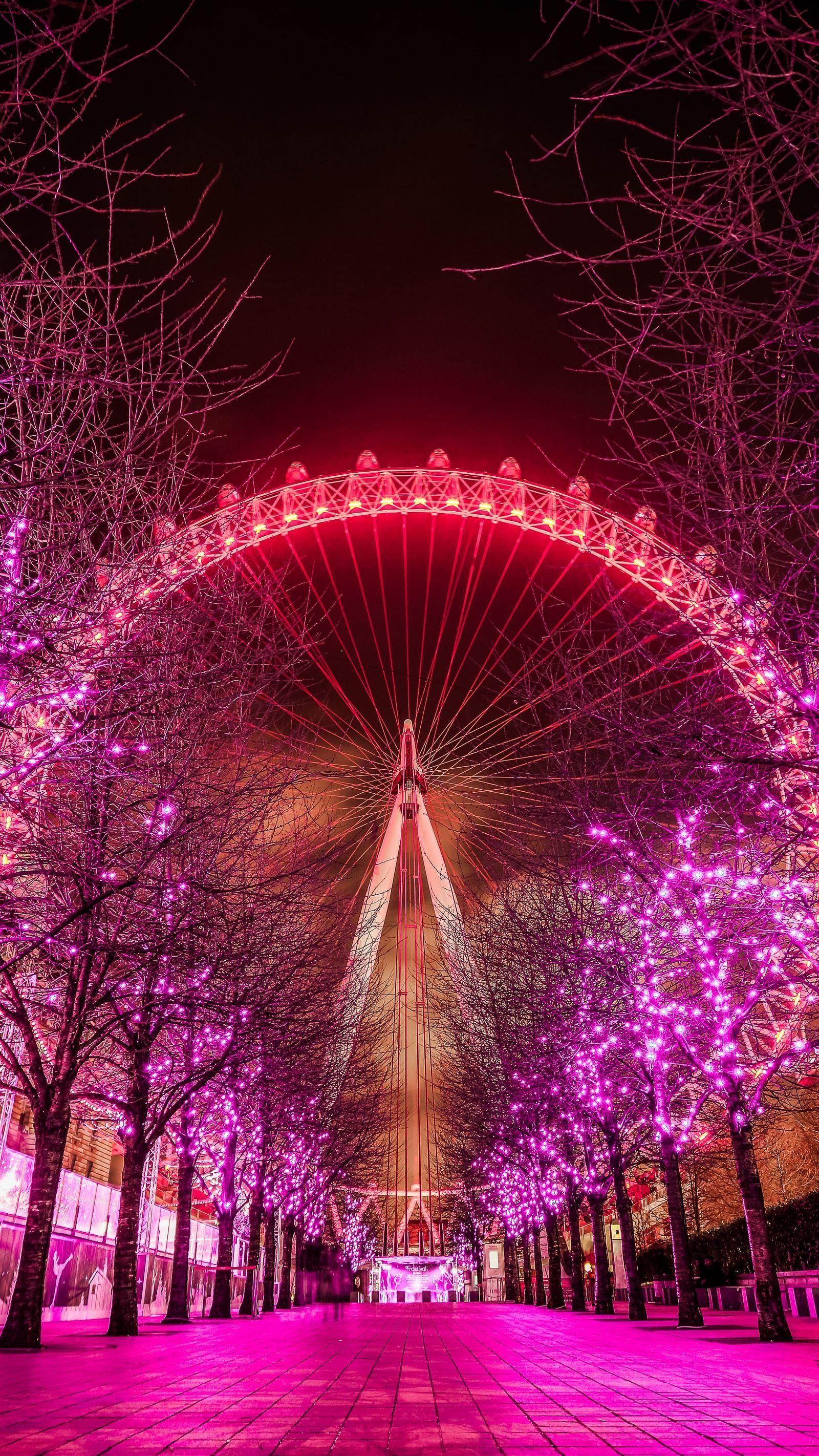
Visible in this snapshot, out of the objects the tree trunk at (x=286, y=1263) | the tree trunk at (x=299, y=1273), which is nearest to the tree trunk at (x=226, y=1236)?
the tree trunk at (x=286, y=1263)

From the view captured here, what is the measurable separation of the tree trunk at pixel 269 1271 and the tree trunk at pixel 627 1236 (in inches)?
437

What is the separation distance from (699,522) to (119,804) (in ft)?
19.5

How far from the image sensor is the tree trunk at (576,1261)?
2678cm

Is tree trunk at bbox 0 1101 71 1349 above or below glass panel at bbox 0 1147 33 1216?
below

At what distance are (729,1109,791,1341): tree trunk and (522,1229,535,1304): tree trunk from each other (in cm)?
3249

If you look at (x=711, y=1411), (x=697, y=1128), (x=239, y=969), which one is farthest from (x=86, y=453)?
(x=697, y=1128)

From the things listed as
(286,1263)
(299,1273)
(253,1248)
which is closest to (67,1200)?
(253,1248)

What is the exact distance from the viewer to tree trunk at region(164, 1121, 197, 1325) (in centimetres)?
1861

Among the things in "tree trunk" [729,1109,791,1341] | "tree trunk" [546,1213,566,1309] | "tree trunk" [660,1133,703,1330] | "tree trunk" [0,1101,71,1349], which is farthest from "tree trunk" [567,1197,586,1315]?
"tree trunk" [0,1101,71,1349]

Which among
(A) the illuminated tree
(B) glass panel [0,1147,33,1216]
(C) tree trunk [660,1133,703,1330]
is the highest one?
(A) the illuminated tree

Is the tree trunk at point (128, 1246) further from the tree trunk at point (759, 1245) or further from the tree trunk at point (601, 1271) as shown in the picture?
the tree trunk at point (601, 1271)

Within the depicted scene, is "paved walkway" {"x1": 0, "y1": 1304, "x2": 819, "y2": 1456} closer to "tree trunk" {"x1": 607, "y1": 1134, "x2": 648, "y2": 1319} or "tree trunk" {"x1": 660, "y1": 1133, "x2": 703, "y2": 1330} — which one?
"tree trunk" {"x1": 660, "y1": 1133, "x2": 703, "y2": 1330}

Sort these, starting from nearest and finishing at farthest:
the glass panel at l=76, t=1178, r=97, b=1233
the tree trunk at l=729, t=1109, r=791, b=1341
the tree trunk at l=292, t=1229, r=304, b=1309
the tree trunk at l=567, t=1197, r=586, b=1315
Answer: the tree trunk at l=729, t=1109, r=791, b=1341
the glass panel at l=76, t=1178, r=97, b=1233
the tree trunk at l=567, t=1197, r=586, b=1315
the tree trunk at l=292, t=1229, r=304, b=1309

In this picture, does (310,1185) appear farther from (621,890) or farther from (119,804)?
(119,804)
